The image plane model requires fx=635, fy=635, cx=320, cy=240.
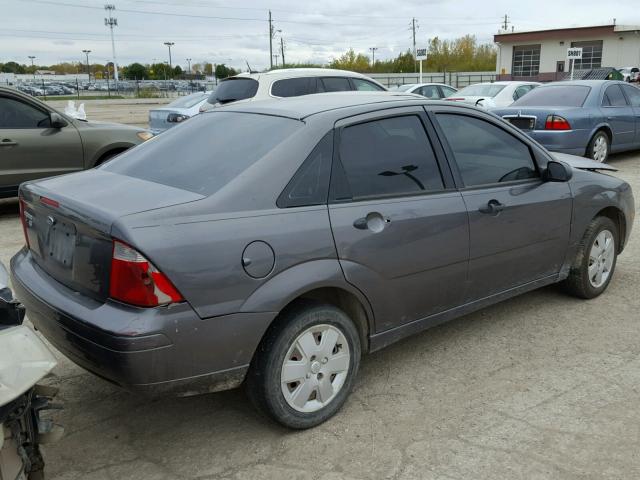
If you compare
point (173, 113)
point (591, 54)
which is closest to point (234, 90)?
point (173, 113)

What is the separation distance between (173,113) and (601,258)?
9.57 metres

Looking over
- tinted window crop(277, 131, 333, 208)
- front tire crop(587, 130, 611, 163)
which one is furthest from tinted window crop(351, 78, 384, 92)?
tinted window crop(277, 131, 333, 208)

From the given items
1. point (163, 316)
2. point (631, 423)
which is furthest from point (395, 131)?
point (631, 423)

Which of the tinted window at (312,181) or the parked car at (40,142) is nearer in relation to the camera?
the tinted window at (312,181)

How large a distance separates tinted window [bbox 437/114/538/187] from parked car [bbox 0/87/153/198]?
6.04m

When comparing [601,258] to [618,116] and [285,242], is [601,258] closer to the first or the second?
[285,242]

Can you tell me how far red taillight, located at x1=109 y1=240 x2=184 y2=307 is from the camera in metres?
2.60

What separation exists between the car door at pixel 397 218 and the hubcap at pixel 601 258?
158cm

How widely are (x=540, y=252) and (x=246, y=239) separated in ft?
7.61

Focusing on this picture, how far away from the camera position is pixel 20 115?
811cm

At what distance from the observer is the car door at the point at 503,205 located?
12.5 feet

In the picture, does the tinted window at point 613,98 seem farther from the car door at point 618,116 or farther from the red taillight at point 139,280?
the red taillight at point 139,280

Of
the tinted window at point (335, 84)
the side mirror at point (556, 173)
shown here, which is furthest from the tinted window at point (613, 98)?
the side mirror at point (556, 173)

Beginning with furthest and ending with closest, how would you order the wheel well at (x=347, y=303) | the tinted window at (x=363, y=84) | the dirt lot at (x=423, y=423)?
the tinted window at (x=363, y=84), the wheel well at (x=347, y=303), the dirt lot at (x=423, y=423)
